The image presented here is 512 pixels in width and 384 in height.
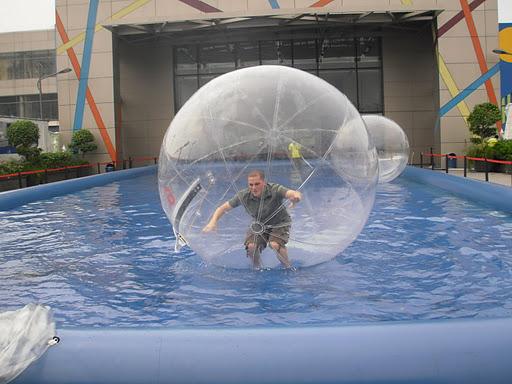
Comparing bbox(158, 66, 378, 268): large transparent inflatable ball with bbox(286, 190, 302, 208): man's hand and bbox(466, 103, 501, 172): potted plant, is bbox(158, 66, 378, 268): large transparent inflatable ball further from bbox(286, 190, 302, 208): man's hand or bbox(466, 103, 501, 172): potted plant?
bbox(466, 103, 501, 172): potted plant

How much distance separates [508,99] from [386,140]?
575 inches

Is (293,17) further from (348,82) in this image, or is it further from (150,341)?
(150,341)

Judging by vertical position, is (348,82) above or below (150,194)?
above

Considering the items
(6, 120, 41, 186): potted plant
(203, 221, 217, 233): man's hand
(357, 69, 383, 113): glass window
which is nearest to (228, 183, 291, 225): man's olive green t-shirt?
(203, 221, 217, 233): man's hand

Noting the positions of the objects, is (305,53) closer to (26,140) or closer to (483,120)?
(483,120)

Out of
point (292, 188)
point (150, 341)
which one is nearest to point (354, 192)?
point (292, 188)

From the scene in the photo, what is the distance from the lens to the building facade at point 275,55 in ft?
73.6

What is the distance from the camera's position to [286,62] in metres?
27.7

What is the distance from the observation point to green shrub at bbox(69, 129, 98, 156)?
76.9 ft

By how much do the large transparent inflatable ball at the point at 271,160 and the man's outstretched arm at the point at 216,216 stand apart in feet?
0.14

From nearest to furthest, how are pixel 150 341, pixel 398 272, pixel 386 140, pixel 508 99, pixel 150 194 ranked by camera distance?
pixel 150 341 < pixel 398 272 < pixel 386 140 < pixel 150 194 < pixel 508 99

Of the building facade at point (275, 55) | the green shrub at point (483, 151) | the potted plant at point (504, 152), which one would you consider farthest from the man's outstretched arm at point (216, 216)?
the building facade at point (275, 55)

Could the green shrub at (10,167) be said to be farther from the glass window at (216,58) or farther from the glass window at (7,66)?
the glass window at (7,66)

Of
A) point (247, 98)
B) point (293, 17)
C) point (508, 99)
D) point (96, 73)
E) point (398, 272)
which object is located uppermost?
point (293, 17)
